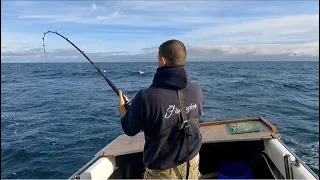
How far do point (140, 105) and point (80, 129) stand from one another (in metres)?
12.2

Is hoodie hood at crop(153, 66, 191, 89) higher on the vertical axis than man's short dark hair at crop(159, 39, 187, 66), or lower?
lower

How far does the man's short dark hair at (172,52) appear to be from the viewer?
262 cm

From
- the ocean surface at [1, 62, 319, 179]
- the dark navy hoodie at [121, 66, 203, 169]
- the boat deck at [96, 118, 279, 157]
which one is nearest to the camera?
the dark navy hoodie at [121, 66, 203, 169]

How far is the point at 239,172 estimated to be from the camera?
5.26 metres

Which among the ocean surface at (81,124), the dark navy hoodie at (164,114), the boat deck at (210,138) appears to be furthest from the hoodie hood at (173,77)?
the ocean surface at (81,124)

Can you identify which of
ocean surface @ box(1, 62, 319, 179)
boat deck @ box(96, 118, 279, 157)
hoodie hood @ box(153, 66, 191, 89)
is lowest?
ocean surface @ box(1, 62, 319, 179)

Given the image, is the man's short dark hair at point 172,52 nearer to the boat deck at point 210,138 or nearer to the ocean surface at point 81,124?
the boat deck at point 210,138

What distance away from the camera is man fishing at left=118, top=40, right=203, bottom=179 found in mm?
2566

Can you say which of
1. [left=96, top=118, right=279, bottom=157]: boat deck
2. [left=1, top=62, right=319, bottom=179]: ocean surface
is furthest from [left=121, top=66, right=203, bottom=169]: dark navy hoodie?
[left=1, top=62, right=319, bottom=179]: ocean surface

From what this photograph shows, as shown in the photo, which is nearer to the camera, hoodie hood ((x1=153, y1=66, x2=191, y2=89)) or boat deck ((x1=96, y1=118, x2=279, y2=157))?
hoodie hood ((x1=153, y1=66, x2=191, y2=89))

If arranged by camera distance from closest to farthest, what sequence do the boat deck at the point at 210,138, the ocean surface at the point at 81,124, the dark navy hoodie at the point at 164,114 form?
the dark navy hoodie at the point at 164,114 → the boat deck at the point at 210,138 → the ocean surface at the point at 81,124

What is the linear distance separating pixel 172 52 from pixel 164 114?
548 millimetres

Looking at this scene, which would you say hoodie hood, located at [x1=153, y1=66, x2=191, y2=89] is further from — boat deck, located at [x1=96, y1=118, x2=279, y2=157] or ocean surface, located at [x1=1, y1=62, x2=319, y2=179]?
ocean surface, located at [x1=1, y1=62, x2=319, y2=179]

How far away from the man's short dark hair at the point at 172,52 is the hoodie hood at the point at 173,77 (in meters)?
0.06
